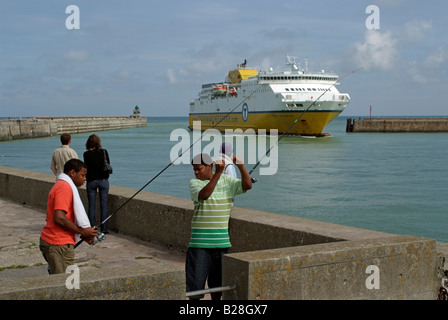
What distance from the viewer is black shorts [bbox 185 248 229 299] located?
13.7 ft

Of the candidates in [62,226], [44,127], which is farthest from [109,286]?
[44,127]

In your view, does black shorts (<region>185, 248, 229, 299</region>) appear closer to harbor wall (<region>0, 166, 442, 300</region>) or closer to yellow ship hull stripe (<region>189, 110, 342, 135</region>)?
harbor wall (<region>0, 166, 442, 300</region>)

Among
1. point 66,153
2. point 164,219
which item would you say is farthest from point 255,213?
point 66,153

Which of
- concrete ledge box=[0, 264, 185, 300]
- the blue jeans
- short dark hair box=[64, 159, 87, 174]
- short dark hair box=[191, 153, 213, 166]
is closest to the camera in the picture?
concrete ledge box=[0, 264, 185, 300]

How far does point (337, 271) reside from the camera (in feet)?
13.2

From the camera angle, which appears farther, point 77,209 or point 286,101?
point 286,101

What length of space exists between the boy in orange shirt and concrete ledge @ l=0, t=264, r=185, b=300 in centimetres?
73

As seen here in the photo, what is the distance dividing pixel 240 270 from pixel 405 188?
24.9 metres

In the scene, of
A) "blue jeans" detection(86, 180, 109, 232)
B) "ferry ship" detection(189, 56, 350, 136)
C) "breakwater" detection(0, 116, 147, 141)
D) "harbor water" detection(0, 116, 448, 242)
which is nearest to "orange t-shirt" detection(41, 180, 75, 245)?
"blue jeans" detection(86, 180, 109, 232)

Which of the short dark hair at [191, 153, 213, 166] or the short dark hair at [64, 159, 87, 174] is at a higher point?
the short dark hair at [191, 153, 213, 166]

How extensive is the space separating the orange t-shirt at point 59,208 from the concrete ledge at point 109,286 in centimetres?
77

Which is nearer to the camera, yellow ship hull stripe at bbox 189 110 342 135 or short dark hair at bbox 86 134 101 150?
short dark hair at bbox 86 134 101 150

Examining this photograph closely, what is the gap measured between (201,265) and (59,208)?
3.47 ft

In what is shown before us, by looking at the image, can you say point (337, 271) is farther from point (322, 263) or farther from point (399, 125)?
point (399, 125)
